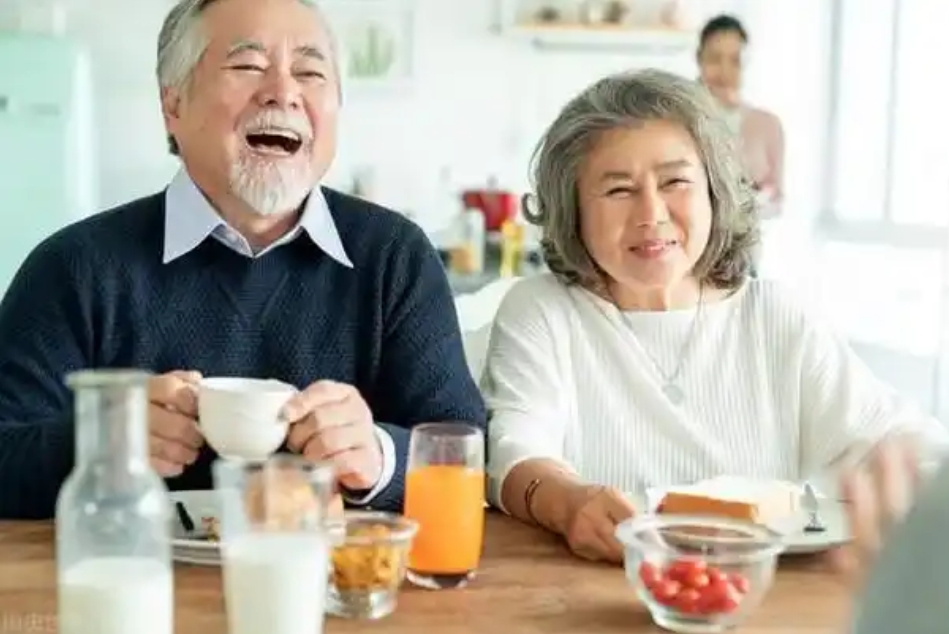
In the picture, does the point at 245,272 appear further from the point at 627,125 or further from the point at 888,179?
the point at 888,179

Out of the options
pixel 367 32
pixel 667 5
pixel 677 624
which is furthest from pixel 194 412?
pixel 667 5

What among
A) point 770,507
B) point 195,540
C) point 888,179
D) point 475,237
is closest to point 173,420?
point 195,540

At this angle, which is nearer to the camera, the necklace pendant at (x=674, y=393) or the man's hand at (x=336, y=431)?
the man's hand at (x=336, y=431)

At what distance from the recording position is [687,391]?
1.72 meters

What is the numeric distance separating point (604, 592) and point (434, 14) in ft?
13.3

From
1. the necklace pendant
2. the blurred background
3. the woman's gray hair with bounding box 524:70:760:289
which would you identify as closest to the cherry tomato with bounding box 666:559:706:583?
the necklace pendant

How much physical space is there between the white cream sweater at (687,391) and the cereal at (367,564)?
0.50m

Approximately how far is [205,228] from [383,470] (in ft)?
1.35

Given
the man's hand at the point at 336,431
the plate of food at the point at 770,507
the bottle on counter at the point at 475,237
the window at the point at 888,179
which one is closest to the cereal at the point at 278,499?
the man's hand at the point at 336,431

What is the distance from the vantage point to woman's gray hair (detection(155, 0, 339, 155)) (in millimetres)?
1724

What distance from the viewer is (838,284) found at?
5367 mm

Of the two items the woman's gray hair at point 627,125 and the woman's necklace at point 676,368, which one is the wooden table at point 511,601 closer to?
the woman's necklace at point 676,368

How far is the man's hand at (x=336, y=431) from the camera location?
4.37 feet

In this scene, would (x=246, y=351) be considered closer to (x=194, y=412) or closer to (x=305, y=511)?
(x=194, y=412)
